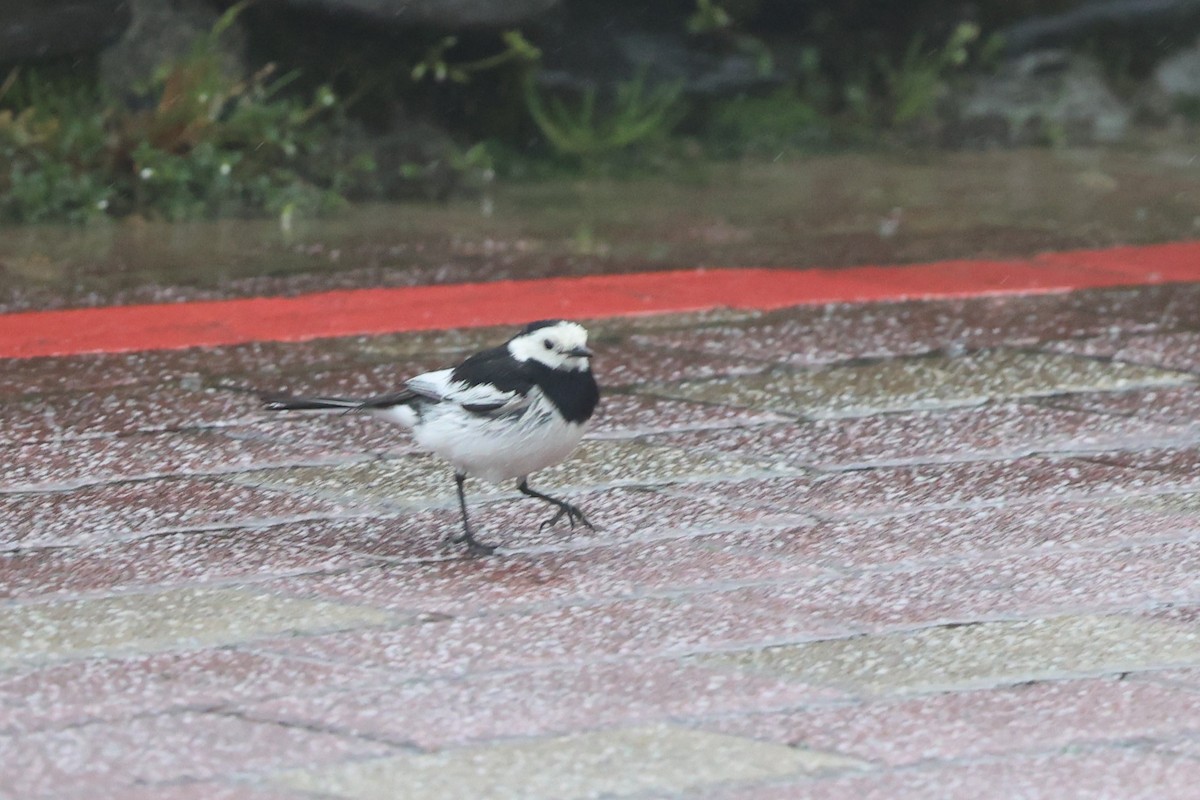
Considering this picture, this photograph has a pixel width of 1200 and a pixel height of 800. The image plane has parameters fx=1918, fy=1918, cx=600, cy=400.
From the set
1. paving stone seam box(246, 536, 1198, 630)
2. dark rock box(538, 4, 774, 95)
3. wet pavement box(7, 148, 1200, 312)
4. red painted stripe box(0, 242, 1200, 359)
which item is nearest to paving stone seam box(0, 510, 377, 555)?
paving stone seam box(246, 536, 1198, 630)

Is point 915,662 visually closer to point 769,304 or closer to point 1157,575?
point 1157,575

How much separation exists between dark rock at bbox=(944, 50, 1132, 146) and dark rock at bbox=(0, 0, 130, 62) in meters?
4.75

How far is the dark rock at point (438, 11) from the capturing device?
29.2ft

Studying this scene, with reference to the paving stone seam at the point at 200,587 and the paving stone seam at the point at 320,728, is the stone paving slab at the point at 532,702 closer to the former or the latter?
the paving stone seam at the point at 320,728

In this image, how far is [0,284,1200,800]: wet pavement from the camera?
9.08 feet

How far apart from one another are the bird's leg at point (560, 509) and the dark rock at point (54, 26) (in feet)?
17.1

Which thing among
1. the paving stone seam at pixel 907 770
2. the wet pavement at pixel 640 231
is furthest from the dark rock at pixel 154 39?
the paving stone seam at pixel 907 770

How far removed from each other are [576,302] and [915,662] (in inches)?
129

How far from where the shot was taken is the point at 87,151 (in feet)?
26.9

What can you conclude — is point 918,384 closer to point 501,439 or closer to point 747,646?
point 501,439

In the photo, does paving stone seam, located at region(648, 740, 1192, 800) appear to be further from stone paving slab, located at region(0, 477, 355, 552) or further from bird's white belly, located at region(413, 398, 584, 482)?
stone paving slab, located at region(0, 477, 355, 552)

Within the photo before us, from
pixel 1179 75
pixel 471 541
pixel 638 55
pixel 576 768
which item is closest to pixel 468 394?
pixel 471 541

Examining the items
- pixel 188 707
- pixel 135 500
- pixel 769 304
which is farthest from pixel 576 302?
pixel 188 707

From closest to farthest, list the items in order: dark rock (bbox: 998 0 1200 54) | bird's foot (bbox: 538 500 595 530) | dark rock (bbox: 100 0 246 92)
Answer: bird's foot (bbox: 538 500 595 530) < dark rock (bbox: 100 0 246 92) < dark rock (bbox: 998 0 1200 54)
